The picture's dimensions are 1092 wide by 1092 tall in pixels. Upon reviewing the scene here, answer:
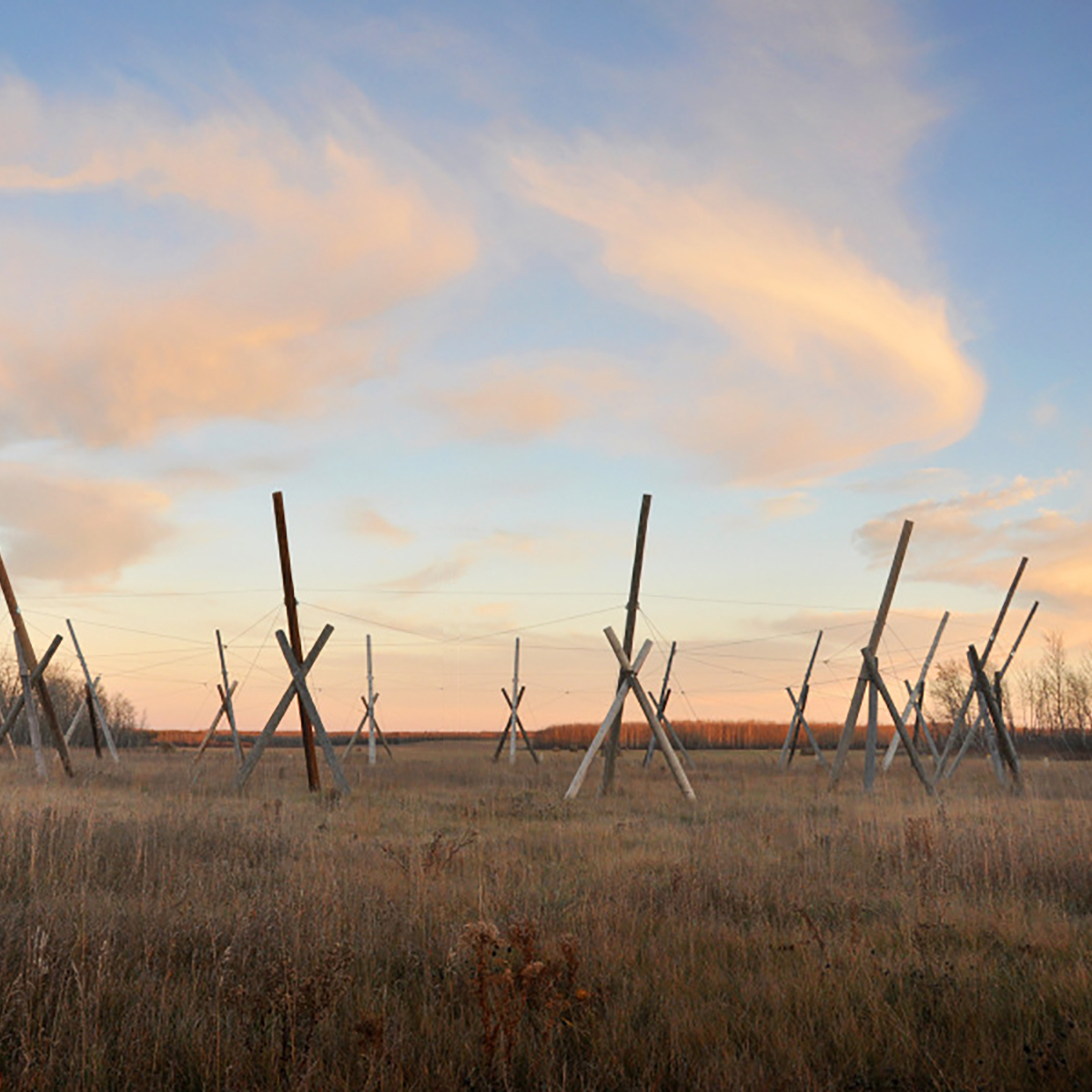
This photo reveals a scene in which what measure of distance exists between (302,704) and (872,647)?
11.0 metres

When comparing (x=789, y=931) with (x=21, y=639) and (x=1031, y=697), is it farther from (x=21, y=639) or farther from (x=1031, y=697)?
(x=1031, y=697)

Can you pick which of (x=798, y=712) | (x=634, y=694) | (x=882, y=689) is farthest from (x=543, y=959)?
(x=798, y=712)

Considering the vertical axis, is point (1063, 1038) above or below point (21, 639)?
below

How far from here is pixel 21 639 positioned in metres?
19.3

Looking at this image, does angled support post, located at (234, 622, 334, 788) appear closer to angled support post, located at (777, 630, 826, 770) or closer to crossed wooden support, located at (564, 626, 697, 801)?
crossed wooden support, located at (564, 626, 697, 801)

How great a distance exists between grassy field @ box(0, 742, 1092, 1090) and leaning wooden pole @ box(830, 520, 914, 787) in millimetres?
6960

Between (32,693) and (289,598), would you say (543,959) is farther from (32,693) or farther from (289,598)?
(32,693)

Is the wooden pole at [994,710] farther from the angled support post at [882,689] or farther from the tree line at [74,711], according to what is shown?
the tree line at [74,711]

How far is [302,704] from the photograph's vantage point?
16.7 meters

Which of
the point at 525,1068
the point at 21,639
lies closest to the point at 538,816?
the point at 525,1068

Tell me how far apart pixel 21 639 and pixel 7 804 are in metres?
8.42

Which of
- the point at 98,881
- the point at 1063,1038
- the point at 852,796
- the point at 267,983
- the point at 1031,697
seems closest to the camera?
the point at 1063,1038

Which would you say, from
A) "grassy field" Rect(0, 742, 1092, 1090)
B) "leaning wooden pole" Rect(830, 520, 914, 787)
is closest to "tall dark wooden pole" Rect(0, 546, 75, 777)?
"grassy field" Rect(0, 742, 1092, 1090)

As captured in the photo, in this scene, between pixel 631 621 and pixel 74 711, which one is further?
pixel 74 711
